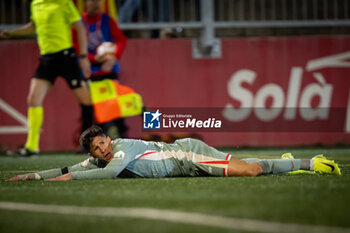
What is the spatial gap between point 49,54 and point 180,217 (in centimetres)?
495

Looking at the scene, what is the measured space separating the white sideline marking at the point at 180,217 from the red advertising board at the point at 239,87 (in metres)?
5.66

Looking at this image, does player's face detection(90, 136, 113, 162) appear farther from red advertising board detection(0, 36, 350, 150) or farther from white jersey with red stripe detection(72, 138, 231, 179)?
red advertising board detection(0, 36, 350, 150)

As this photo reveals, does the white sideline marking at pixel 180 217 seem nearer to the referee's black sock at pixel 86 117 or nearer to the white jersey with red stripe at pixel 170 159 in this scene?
the white jersey with red stripe at pixel 170 159

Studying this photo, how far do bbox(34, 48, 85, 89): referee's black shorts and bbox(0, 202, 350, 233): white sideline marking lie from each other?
409cm

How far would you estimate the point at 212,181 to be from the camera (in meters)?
4.39

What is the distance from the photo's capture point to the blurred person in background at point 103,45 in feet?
28.7

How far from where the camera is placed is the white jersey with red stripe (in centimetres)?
444

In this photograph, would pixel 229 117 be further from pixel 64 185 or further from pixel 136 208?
pixel 136 208

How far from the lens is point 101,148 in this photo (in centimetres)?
433

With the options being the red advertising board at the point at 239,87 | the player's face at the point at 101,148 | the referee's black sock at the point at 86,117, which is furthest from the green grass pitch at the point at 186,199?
the red advertising board at the point at 239,87

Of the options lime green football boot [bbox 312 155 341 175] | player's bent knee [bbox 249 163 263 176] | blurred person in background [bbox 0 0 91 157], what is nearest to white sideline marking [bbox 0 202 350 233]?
player's bent knee [bbox 249 163 263 176]

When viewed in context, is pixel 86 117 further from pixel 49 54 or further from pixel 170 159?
pixel 170 159

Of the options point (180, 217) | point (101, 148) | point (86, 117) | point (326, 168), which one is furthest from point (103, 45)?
point (180, 217)

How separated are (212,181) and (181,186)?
1.19 ft
